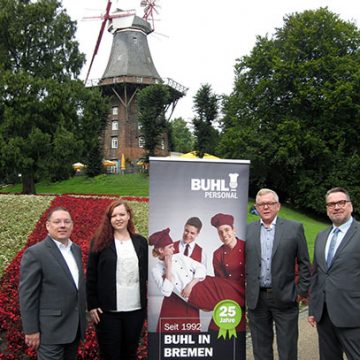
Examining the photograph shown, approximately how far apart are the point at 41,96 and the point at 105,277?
23.1 m

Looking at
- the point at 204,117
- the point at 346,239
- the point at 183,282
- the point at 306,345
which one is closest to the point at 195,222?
the point at 183,282

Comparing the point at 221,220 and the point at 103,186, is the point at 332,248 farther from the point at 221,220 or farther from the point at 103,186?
the point at 103,186

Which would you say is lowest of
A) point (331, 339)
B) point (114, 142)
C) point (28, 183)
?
point (331, 339)

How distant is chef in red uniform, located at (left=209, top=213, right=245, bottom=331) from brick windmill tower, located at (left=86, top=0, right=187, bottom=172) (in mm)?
39390

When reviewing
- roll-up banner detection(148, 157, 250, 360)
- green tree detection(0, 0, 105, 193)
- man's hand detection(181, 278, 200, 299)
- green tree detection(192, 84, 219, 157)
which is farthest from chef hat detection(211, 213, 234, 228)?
green tree detection(192, 84, 219, 157)

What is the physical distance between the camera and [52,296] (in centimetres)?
364

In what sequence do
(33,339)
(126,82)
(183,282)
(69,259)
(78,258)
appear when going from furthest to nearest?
1. (126,82)
2. (183,282)
3. (78,258)
4. (69,259)
5. (33,339)

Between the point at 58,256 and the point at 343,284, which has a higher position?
the point at 58,256

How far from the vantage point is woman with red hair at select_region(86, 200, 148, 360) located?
409 centimetres

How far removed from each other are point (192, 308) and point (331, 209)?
1835 mm

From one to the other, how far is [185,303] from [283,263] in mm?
1159

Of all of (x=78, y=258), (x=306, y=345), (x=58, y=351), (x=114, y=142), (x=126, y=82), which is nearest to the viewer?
(x=58, y=351)

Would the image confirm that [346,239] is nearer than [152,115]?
Yes

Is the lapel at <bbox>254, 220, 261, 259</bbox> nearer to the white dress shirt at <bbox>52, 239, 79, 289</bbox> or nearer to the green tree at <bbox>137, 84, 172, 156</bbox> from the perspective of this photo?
the white dress shirt at <bbox>52, 239, 79, 289</bbox>
